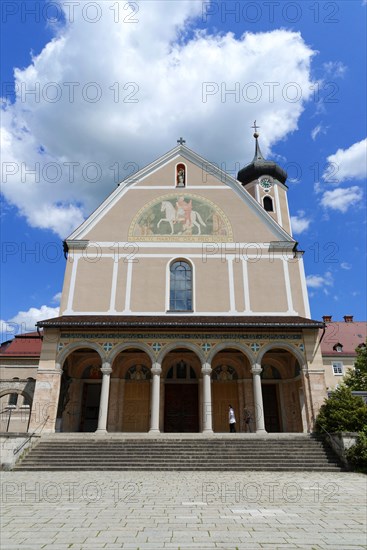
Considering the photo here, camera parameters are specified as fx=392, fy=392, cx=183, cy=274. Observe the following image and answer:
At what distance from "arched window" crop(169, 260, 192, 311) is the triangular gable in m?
4.97

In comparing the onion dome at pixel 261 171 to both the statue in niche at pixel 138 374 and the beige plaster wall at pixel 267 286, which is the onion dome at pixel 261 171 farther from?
the statue in niche at pixel 138 374

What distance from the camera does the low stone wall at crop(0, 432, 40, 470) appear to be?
13836 mm

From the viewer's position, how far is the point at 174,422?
67.9 ft

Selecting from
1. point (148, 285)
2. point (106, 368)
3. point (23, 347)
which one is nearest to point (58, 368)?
point (106, 368)

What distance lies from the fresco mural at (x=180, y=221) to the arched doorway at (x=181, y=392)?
22.0 feet

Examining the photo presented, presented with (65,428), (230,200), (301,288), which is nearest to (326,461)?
(301,288)

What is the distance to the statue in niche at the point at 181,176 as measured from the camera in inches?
962

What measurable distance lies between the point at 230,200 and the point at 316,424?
13.3 metres

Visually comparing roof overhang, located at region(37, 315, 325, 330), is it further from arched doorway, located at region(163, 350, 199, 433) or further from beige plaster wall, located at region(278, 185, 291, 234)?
beige plaster wall, located at region(278, 185, 291, 234)

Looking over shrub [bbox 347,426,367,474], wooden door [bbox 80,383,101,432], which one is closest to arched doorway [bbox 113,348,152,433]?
wooden door [bbox 80,383,101,432]

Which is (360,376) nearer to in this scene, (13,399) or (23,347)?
(13,399)

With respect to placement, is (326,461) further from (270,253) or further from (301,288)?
A: (270,253)

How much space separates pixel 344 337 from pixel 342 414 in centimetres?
2921

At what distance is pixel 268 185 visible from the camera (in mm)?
28391
